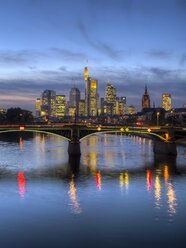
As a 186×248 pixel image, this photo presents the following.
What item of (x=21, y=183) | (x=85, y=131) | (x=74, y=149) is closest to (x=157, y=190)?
(x=21, y=183)

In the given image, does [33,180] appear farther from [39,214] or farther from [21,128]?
[21,128]

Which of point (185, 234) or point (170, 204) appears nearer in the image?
point (185, 234)

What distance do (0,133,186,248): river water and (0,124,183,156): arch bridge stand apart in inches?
479

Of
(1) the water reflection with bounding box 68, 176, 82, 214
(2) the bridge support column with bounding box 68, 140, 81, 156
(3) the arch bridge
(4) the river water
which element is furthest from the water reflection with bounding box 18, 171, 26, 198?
(2) the bridge support column with bounding box 68, 140, 81, 156

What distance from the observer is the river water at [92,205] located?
3381cm

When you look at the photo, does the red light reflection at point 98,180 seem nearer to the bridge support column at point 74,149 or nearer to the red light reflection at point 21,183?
the red light reflection at point 21,183

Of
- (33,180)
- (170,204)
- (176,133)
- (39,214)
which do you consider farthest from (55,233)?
(176,133)

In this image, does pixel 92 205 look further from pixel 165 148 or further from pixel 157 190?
pixel 165 148

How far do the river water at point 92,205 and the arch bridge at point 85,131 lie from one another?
1218 centimetres

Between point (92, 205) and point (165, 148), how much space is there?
49.2 metres

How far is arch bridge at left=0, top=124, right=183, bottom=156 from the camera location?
85438 millimetres

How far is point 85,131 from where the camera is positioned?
8981cm

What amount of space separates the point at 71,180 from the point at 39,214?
18.2 metres

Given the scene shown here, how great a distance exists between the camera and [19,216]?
39.5 metres
